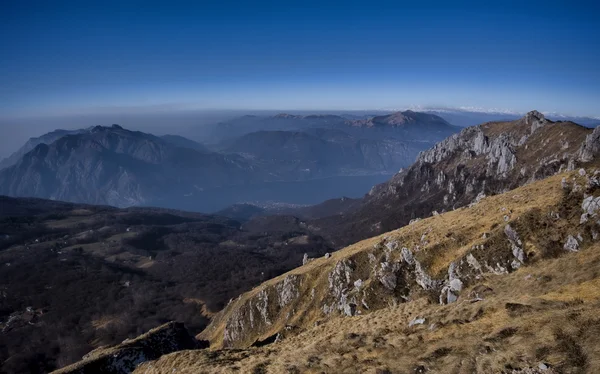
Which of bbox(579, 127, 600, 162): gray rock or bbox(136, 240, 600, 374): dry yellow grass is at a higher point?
bbox(579, 127, 600, 162): gray rock

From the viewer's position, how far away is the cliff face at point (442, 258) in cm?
5394

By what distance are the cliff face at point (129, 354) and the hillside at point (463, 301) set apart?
10.2 meters

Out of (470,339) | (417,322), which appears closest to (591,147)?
(417,322)

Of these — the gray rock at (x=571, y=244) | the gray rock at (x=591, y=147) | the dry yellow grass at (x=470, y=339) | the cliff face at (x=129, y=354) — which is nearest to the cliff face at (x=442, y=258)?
the gray rock at (x=571, y=244)

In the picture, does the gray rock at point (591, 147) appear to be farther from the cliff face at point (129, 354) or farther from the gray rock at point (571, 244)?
the cliff face at point (129, 354)

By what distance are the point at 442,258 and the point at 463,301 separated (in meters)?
34.8

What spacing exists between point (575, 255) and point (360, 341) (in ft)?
101

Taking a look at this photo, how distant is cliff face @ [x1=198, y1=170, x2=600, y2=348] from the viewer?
5394 cm

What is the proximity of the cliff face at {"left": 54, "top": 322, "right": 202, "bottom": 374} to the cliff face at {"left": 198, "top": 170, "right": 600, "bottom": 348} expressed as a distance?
2285cm

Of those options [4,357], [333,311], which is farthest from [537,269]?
[4,357]

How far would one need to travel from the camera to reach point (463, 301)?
35.7 meters

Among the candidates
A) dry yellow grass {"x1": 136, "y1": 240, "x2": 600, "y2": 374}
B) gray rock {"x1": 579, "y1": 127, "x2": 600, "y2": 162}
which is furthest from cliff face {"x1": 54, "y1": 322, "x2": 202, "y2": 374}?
gray rock {"x1": 579, "y1": 127, "x2": 600, "y2": 162}

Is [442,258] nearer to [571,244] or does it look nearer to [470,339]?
[571,244]

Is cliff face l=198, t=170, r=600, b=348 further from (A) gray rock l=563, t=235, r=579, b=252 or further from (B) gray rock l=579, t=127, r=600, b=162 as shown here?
(B) gray rock l=579, t=127, r=600, b=162
